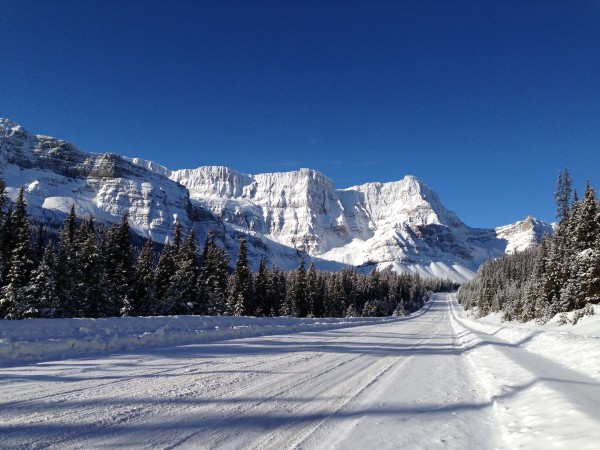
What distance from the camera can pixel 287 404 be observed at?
22.0 feet

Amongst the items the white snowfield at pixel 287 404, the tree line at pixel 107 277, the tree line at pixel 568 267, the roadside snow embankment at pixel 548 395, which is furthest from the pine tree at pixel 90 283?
the tree line at pixel 568 267

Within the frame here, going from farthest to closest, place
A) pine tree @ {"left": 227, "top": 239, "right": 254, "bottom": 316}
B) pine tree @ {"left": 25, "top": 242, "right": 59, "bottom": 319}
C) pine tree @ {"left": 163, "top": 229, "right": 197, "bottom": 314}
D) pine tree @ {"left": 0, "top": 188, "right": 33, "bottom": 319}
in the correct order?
pine tree @ {"left": 227, "top": 239, "right": 254, "bottom": 316} < pine tree @ {"left": 163, "top": 229, "right": 197, "bottom": 314} < pine tree @ {"left": 25, "top": 242, "right": 59, "bottom": 319} < pine tree @ {"left": 0, "top": 188, "right": 33, "bottom": 319}

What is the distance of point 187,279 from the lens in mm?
39344

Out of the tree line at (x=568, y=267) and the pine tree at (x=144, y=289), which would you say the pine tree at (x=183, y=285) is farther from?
the tree line at (x=568, y=267)

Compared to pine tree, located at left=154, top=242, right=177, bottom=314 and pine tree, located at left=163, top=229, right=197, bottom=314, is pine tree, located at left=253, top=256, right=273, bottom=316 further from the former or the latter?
pine tree, located at left=154, top=242, right=177, bottom=314

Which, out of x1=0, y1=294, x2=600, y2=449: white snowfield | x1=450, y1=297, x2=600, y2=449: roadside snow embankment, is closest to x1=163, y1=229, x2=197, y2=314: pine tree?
x1=0, y1=294, x2=600, y2=449: white snowfield

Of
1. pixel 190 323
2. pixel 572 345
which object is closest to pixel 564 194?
pixel 572 345

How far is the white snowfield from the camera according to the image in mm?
4969

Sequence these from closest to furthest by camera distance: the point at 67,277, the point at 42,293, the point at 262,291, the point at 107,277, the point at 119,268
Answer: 1. the point at 42,293
2. the point at 67,277
3. the point at 107,277
4. the point at 119,268
5. the point at 262,291

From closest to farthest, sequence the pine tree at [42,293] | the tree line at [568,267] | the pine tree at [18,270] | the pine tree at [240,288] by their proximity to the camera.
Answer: the pine tree at [18,270], the pine tree at [42,293], the tree line at [568,267], the pine tree at [240,288]

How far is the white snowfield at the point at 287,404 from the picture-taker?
16.3 feet

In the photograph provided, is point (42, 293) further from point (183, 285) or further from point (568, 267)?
point (568, 267)

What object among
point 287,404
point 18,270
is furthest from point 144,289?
point 287,404

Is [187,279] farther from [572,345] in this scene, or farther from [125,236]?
[572,345]
